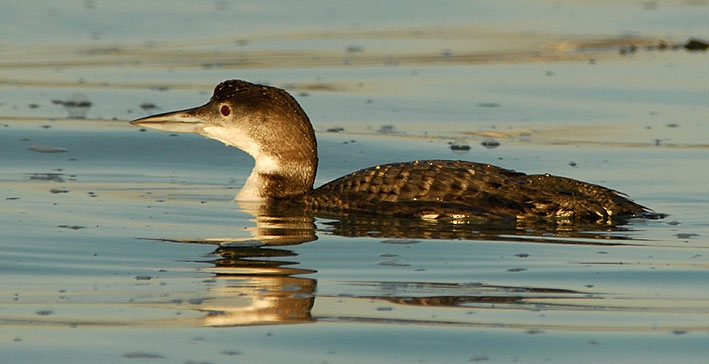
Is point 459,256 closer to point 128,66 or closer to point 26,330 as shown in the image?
point 26,330

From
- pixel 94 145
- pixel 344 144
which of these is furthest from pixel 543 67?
pixel 94 145

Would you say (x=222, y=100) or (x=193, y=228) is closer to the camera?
(x=193, y=228)

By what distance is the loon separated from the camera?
848 centimetres

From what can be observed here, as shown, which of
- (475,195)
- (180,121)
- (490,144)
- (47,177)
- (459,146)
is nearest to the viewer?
(475,195)

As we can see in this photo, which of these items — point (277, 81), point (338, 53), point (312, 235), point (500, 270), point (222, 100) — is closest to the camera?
point (500, 270)

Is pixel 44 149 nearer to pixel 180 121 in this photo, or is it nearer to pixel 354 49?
pixel 180 121

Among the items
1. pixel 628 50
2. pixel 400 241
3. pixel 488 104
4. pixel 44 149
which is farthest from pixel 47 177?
pixel 628 50

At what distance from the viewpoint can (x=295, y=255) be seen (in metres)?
7.61

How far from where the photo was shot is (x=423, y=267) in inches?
286

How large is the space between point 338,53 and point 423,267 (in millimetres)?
9240

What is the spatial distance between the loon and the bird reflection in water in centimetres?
8

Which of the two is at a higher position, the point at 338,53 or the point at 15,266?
the point at 338,53

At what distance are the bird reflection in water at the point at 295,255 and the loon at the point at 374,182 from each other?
8cm

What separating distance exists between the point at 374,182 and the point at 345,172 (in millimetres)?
2158
